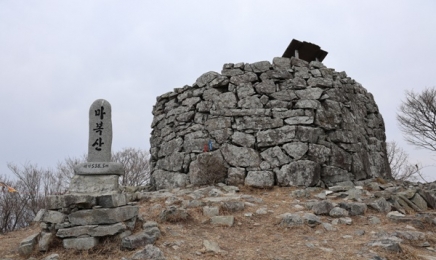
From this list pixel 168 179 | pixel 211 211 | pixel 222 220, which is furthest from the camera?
pixel 168 179

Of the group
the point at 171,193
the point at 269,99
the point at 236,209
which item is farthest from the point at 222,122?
the point at 236,209

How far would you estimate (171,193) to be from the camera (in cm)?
792

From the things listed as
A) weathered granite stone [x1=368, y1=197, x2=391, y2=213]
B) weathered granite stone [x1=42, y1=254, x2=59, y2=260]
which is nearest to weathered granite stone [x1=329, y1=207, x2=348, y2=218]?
weathered granite stone [x1=368, y1=197, x2=391, y2=213]

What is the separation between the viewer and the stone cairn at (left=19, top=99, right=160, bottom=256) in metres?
4.61

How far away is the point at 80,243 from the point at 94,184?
3.13 ft

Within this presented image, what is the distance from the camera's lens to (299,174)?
25.7ft

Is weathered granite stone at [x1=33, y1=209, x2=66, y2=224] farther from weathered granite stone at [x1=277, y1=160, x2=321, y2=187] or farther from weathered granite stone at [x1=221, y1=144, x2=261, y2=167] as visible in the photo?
weathered granite stone at [x1=277, y1=160, x2=321, y2=187]

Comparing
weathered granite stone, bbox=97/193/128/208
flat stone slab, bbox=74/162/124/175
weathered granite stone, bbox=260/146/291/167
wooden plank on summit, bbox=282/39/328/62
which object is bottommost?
weathered granite stone, bbox=97/193/128/208

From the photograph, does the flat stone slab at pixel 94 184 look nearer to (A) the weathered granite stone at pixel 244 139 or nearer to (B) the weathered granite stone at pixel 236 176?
(B) the weathered granite stone at pixel 236 176

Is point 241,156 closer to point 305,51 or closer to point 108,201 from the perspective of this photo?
point 108,201

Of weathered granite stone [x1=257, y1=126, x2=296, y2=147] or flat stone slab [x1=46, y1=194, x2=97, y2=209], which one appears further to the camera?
weathered granite stone [x1=257, y1=126, x2=296, y2=147]

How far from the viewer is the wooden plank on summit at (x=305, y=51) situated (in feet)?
35.1

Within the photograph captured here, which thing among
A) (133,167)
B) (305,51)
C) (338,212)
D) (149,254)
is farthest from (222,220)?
(133,167)

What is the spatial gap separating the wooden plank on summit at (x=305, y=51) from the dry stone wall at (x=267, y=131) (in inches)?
62.1
